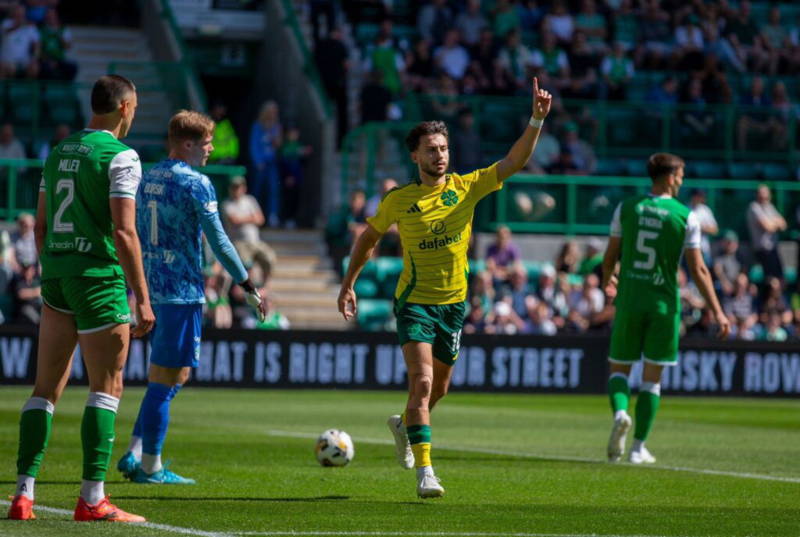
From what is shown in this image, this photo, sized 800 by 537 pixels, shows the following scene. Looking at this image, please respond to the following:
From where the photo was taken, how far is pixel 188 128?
10633mm

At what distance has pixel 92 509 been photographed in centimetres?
841

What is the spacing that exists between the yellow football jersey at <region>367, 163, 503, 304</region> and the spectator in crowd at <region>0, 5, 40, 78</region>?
18.6 m

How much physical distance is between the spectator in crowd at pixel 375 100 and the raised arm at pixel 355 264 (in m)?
18.6

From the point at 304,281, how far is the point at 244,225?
2758mm

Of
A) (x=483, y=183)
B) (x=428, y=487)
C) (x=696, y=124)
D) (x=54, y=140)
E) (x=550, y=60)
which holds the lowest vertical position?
(x=428, y=487)

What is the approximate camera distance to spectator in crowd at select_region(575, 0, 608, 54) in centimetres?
3222

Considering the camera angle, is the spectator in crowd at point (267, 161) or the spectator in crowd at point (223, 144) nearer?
the spectator in crowd at point (223, 144)

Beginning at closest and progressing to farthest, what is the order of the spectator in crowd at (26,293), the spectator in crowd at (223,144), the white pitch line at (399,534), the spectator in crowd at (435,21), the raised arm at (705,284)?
1. the white pitch line at (399,534)
2. the raised arm at (705,284)
3. the spectator in crowd at (26,293)
4. the spectator in crowd at (223,144)
5. the spectator in crowd at (435,21)

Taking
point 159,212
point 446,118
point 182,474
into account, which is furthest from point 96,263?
point 446,118

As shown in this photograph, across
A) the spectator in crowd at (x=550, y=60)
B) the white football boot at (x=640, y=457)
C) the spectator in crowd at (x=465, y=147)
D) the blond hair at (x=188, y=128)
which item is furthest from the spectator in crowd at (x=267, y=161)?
the blond hair at (x=188, y=128)

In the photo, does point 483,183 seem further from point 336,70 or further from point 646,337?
point 336,70

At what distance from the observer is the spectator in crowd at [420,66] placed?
29688 mm

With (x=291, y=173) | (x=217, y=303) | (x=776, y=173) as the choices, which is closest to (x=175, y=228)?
Result: (x=217, y=303)

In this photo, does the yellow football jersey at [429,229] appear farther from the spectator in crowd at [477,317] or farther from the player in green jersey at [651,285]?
the spectator in crowd at [477,317]
